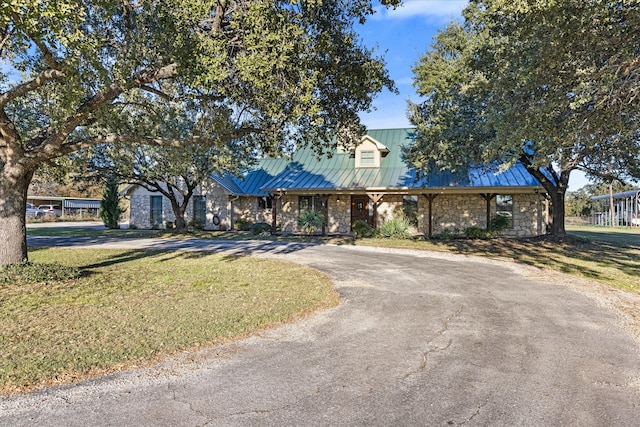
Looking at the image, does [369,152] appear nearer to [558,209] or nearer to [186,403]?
[558,209]

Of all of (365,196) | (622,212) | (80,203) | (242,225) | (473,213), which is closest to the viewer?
(473,213)

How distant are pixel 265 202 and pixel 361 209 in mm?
6461

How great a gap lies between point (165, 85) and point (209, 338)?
7.29 meters

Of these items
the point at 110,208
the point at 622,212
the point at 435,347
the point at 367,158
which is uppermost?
the point at 367,158

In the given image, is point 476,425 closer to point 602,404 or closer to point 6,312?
point 602,404

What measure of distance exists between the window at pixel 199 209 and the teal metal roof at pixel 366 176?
8.13 ft

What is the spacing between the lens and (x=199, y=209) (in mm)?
26062

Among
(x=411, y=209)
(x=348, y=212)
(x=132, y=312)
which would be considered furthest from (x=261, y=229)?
(x=132, y=312)

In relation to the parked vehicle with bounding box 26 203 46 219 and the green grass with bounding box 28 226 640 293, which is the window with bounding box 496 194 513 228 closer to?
the green grass with bounding box 28 226 640 293

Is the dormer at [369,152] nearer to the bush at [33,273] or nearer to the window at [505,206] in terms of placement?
the window at [505,206]

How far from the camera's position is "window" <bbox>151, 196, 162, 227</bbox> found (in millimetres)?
26953

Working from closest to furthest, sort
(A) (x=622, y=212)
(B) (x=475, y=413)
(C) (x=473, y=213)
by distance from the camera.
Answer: (B) (x=475, y=413) < (C) (x=473, y=213) < (A) (x=622, y=212)

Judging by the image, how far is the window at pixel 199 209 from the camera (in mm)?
25844

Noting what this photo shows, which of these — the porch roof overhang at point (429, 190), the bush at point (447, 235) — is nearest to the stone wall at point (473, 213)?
the bush at point (447, 235)
